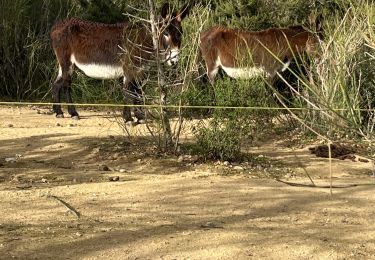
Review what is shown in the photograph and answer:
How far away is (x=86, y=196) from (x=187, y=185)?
961 mm

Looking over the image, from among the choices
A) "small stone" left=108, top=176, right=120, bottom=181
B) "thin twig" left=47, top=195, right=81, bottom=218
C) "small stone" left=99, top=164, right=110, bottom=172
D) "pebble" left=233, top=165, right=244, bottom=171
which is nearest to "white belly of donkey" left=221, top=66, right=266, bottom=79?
"pebble" left=233, top=165, right=244, bottom=171

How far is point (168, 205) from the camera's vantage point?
18.8 ft

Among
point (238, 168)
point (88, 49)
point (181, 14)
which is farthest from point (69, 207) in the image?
point (88, 49)

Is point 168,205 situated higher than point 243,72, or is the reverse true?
point 243,72

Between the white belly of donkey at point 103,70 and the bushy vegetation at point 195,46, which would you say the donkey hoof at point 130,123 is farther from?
the white belly of donkey at point 103,70

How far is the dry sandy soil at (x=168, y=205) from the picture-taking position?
457 centimetres

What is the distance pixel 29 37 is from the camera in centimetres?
1444

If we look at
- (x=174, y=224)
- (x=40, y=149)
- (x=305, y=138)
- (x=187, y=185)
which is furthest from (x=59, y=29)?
(x=174, y=224)

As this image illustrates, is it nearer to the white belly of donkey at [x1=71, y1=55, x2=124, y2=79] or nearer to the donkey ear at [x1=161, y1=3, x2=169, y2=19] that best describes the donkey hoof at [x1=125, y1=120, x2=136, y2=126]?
the white belly of donkey at [x1=71, y1=55, x2=124, y2=79]

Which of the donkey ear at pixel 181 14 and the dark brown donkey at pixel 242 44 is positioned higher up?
the donkey ear at pixel 181 14

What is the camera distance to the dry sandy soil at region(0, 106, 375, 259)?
4.57m

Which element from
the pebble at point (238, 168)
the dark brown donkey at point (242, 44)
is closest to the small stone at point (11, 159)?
the pebble at point (238, 168)

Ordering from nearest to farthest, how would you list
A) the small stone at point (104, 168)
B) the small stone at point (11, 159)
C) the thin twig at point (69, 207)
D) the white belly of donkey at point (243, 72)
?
the thin twig at point (69, 207)
the small stone at point (104, 168)
the small stone at point (11, 159)
the white belly of donkey at point (243, 72)

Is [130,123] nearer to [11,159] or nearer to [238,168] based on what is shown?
[11,159]
